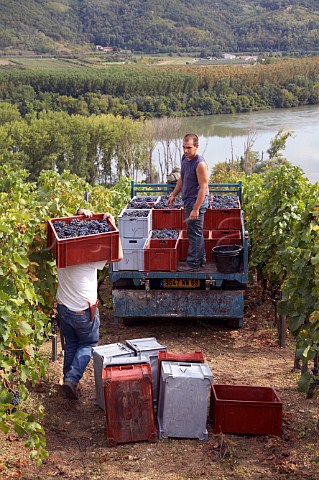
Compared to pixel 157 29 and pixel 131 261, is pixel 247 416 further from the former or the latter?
pixel 157 29

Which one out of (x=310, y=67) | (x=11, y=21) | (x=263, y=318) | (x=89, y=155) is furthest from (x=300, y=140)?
(x=11, y=21)

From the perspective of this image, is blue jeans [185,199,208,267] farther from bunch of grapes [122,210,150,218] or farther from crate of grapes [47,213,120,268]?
crate of grapes [47,213,120,268]

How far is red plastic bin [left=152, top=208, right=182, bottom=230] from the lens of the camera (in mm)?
10078

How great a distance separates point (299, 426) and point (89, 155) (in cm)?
7920

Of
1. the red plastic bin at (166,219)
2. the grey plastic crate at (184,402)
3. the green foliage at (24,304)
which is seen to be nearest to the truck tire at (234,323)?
the red plastic bin at (166,219)

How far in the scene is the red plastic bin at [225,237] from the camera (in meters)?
9.55

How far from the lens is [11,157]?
72.1 m

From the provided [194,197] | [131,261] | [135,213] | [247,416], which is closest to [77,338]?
[247,416]

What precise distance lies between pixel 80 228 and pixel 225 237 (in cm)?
341

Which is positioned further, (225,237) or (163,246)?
(225,237)

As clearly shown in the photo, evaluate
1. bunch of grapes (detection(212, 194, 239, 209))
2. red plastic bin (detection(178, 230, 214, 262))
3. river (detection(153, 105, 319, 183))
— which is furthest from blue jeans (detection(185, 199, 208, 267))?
river (detection(153, 105, 319, 183))

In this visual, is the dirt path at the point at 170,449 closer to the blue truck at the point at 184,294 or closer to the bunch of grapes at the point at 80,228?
the blue truck at the point at 184,294

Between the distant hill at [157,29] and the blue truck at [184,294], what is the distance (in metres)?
174

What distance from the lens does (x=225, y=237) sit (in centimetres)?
966
